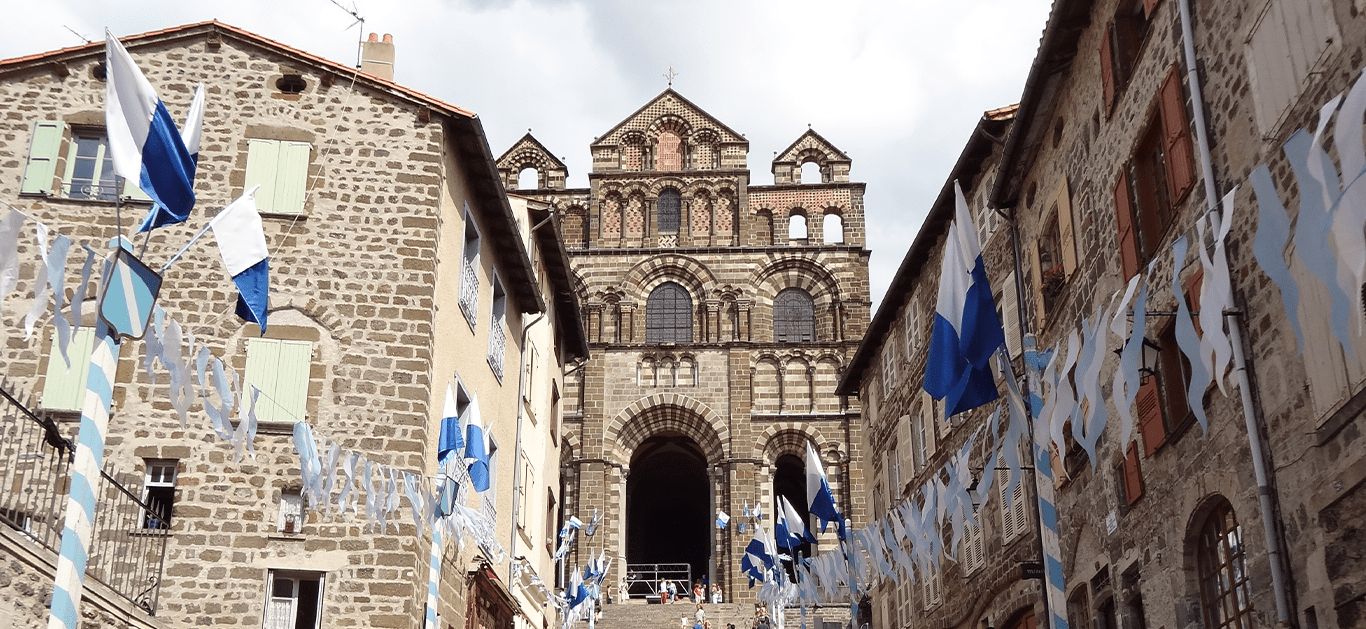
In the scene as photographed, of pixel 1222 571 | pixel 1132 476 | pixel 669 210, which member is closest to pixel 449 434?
pixel 1132 476

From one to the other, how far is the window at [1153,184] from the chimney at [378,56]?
1160cm

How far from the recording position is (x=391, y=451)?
1584cm

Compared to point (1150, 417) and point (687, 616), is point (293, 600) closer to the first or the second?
point (1150, 417)

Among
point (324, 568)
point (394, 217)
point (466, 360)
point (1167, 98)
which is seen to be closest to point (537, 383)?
point (466, 360)

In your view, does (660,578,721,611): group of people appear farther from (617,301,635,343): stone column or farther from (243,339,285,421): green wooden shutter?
(243,339,285,421): green wooden shutter

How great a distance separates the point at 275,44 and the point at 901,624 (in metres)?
15.6

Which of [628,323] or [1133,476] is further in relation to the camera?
[628,323]

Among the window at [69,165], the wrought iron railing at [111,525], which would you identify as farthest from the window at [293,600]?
the window at [69,165]

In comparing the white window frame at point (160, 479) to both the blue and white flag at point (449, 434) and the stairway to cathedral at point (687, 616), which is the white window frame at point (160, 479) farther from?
the stairway to cathedral at point (687, 616)

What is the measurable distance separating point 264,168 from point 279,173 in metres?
0.20

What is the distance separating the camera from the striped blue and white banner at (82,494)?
319 inches

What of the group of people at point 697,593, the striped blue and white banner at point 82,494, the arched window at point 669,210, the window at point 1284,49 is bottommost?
the striped blue and white banner at point 82,494

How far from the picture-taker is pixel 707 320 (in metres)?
42.9

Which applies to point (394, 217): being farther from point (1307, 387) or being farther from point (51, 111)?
point (1307, 387)
